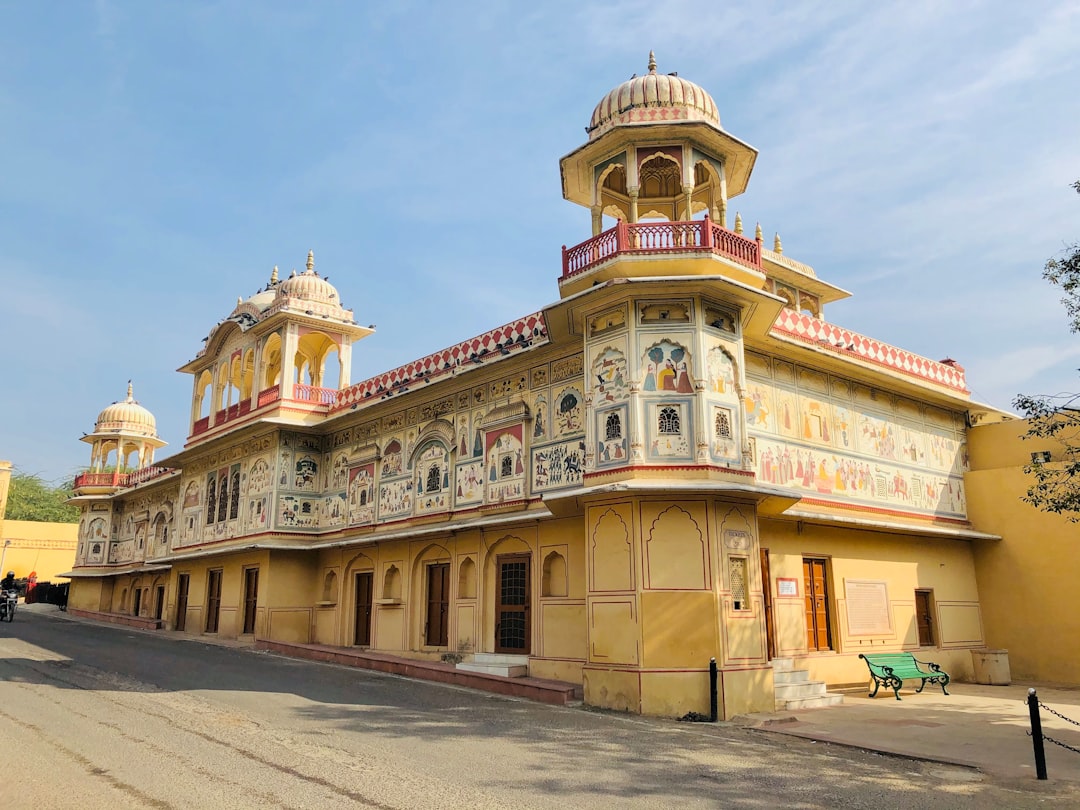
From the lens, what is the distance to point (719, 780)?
7.84 metres

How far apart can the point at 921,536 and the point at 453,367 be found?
11084 millimetres

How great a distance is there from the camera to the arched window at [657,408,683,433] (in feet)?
42.8

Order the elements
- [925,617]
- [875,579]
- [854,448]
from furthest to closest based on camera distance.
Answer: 1. [925,617]
2. [854,448]
3. [875,579]

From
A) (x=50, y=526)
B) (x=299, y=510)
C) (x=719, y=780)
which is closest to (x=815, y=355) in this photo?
(x=719, y=780)

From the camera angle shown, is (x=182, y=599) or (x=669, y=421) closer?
(x=669, y=421)

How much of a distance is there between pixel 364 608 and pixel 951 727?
45.4 ft

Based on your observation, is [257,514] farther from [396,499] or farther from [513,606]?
[513,606]

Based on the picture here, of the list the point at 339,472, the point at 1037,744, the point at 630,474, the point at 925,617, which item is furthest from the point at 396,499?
the point at 1037,744

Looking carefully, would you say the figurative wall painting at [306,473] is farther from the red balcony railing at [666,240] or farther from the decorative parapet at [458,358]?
the red balcony railing at [666,240]

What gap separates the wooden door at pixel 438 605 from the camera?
1806 centimetres

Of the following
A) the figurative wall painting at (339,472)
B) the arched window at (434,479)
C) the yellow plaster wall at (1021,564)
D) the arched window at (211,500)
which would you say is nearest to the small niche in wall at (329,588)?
the figurative wall painting at (339,472)

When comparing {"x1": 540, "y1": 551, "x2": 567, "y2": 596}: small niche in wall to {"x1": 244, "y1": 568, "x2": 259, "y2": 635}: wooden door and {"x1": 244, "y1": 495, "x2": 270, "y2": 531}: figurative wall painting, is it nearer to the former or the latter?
{"x1": 244, "y1": 495, "x2": 270, "y2": 531}: figurative wall painting

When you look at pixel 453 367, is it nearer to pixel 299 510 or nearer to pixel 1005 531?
pixel 299 510

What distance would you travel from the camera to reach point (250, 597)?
77.9 ft
